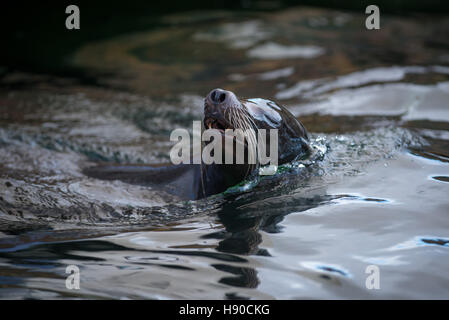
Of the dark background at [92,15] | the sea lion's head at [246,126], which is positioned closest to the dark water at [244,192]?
the sea lion's head at [246,126]

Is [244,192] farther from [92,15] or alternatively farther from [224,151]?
[92,15]

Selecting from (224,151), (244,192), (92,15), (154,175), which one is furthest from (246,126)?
(92,15)

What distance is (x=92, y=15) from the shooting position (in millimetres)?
10977

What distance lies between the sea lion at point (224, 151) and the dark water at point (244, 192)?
0.11 metres

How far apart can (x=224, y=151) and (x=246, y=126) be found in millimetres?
204

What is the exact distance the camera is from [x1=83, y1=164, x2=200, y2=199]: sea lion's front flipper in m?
3.92

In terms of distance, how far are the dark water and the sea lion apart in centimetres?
11

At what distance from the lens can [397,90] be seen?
6.33 metres

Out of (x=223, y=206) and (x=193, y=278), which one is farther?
(x=223, y=206)

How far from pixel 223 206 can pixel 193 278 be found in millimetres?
985

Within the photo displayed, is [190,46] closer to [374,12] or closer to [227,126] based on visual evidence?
[374,12]

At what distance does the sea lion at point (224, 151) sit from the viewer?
3.28m

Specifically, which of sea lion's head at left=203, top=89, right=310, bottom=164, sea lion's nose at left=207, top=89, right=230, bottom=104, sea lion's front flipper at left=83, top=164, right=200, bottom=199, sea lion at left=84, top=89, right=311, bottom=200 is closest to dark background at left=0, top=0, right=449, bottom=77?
sea lion's front flipper at left=83, top=164, right=200, bottom=199

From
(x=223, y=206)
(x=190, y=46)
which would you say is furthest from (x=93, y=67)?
(x=223, y=206)
